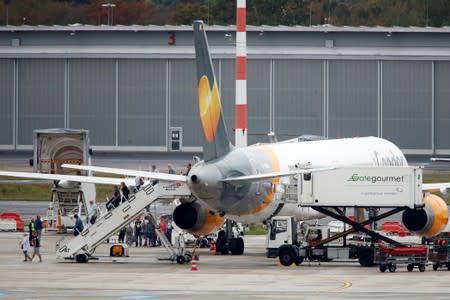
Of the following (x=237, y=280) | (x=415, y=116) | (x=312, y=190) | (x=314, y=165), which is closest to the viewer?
(x=237, y=280)

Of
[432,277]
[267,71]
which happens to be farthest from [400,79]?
[432,277]

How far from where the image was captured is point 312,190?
4712 centimetres

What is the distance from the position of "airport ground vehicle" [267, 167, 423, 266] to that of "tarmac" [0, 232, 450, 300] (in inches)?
22.1

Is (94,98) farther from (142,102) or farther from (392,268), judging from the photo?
(392,268)

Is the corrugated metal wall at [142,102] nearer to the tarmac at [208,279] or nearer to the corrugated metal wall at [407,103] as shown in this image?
the corrugated metal wall at [407,103]

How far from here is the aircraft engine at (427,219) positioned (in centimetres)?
5066

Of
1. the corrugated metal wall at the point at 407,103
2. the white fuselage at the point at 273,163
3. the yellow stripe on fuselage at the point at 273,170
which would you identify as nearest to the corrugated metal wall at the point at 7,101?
the corrugated metal wall at the point at 407,103

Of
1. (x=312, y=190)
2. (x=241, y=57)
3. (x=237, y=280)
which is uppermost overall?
(x=241, y=57)

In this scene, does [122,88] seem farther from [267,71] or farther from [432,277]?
[432,277]

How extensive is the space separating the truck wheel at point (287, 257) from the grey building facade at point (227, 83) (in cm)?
4552

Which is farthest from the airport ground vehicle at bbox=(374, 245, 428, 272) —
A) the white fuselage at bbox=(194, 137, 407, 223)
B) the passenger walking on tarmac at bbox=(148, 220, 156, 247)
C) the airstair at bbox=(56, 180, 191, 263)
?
the passenger walking on tarmac at bbox=(148, 220, 156, 247)

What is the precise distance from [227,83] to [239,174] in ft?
166

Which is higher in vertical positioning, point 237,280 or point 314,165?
point 314,165

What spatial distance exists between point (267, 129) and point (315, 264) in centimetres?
4782
